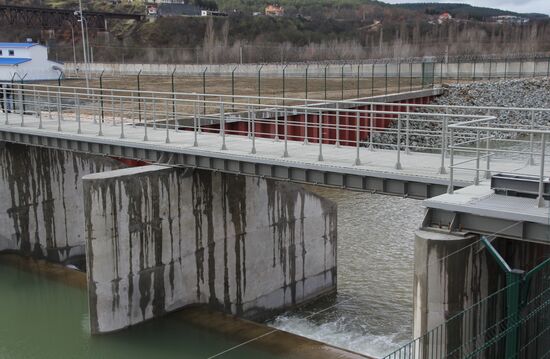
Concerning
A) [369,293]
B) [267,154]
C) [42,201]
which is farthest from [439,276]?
[42,201]

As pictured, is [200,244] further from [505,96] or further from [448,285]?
[505,96]

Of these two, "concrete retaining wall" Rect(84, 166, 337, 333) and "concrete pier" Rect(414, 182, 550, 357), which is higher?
"concrete pier" Rect(414, 182, 550, 357)

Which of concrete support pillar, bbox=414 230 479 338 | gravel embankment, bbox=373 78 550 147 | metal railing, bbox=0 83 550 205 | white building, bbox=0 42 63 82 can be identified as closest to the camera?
concrete support pillar, bbox=414 230 479 338

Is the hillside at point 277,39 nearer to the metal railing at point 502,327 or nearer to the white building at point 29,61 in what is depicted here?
the white building at point 29,61

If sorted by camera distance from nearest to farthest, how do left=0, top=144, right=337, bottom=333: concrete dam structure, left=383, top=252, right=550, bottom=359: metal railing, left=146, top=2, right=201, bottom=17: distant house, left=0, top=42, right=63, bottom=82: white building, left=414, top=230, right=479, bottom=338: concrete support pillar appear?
left=414, top=230, right=479, bottom=338: concrete support pillar → left=383, top=252, right=550, bottom=359: metal railing → left=0, top=144, right=337, bottom=333: concrete dam structure → left=0, top=42, right=63, bottom=82: white building → left=146, top=2, right=201, bottom=17: distant house

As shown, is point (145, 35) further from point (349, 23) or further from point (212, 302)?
point (212, 302)

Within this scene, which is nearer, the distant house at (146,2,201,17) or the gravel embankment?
the gravel embankment

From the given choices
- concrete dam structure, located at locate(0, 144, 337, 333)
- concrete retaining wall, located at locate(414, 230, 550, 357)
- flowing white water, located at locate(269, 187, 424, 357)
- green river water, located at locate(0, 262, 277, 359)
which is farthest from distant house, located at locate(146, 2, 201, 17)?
concrete retaining wall, located at locate(414, 230, 550, 357)

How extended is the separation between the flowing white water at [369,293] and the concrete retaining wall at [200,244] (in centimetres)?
89

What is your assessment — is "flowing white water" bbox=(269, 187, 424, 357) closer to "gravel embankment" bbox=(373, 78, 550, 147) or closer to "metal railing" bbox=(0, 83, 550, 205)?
"metal railing" bbox=(0, 83, 550, 205)

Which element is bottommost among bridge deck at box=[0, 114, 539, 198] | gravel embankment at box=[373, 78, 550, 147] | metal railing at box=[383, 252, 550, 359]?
gravel embankment at box=[373, 78, 550, 147]

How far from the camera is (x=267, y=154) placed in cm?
1568

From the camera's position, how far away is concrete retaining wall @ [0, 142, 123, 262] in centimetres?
2236

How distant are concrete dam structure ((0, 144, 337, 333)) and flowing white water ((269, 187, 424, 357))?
2.85 feet
